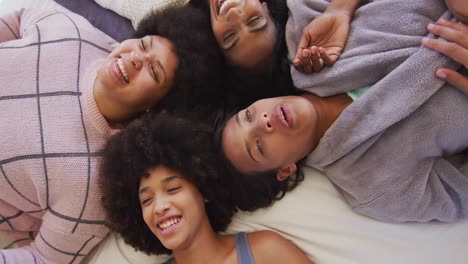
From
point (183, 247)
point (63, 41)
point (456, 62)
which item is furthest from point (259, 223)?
point (63, 41)

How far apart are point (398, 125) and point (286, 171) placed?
27 centimetres

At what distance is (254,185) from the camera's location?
1.04 meters

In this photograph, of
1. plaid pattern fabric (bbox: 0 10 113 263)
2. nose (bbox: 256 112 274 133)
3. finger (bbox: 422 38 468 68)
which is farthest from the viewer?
plaid pattern fabric (bbox: 0 10 113 263)

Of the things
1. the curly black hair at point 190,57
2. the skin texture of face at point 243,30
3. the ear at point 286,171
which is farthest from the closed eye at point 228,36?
the ear at point 286,171

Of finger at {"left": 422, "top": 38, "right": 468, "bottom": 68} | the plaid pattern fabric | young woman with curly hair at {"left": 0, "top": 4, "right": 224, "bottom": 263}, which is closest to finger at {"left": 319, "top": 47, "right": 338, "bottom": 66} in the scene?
finger at {"left": 422, "top": 38, "right": 468, "bottom": 68}

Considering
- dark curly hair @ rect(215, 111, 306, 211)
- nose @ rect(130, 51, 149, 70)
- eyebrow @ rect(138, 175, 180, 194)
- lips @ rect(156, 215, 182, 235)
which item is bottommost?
dark curly hair @ rect(215, 111, 306, 211)

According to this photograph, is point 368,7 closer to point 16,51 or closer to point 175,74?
point 175,74

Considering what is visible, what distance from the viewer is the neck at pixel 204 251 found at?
99cm

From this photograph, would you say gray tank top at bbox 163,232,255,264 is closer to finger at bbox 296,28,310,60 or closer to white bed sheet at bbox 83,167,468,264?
white bed sheet at bbox 83,167,468,264

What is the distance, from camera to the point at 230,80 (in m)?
1.22

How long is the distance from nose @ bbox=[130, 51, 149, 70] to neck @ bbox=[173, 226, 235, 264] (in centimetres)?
44

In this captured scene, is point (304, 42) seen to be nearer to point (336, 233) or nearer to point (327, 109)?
point (327, 109)

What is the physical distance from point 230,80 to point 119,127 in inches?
13.3

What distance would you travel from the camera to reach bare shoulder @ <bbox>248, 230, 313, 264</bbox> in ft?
3.13
